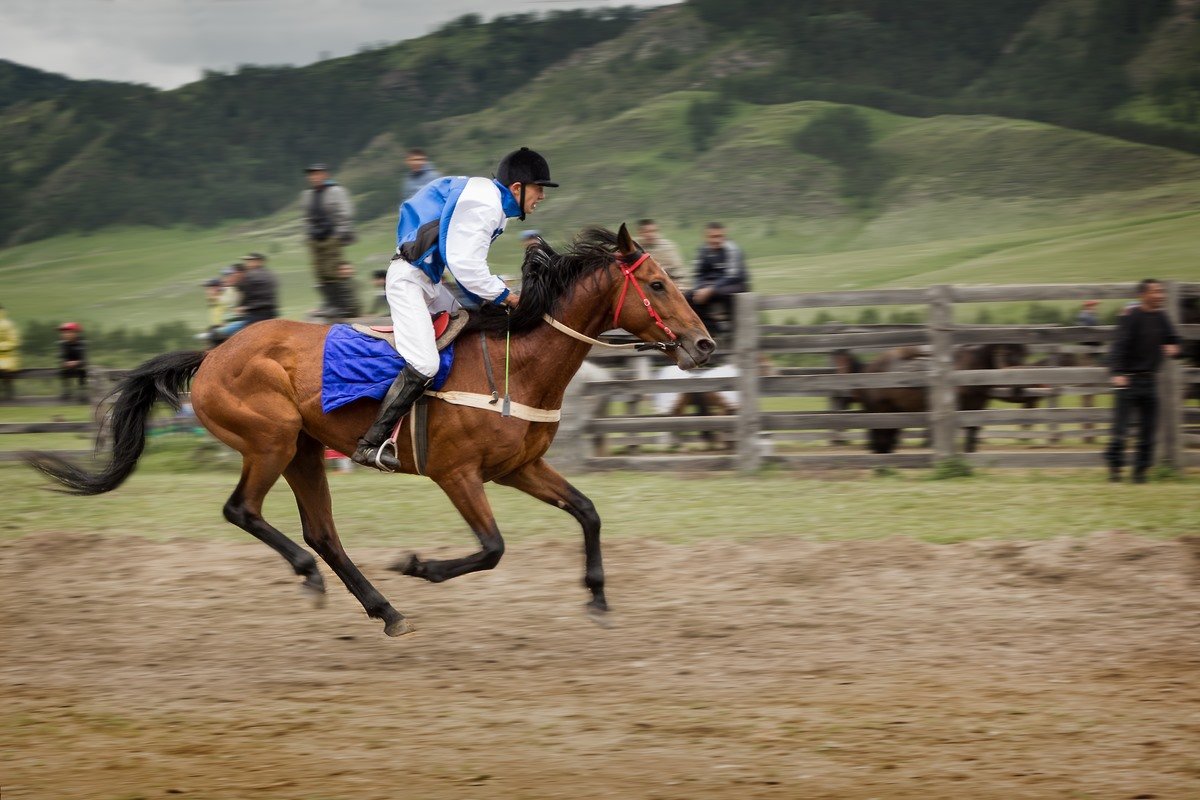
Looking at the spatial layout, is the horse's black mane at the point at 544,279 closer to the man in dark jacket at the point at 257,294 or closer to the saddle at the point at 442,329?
the saddle at the point at 442,329

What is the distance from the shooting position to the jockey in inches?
242

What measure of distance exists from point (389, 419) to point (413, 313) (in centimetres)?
57

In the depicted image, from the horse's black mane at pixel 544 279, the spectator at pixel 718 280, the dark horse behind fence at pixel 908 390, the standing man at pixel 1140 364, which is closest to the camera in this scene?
the horse's black mane at pixel 544 279

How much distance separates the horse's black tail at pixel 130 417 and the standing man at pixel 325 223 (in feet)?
16.6

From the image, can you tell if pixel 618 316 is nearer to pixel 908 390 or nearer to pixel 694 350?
pixel 694 350

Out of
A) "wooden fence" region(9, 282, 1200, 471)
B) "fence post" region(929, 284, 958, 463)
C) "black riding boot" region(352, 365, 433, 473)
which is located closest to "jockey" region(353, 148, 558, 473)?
"black riding boot" region(352, 365, 433, 473)

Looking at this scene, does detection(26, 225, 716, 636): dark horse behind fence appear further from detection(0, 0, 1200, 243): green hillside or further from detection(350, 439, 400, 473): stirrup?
detection(0, 0, 1200, 243): green hillside

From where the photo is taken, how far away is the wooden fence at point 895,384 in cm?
1121

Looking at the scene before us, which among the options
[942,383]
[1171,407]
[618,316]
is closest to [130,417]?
[618,316]

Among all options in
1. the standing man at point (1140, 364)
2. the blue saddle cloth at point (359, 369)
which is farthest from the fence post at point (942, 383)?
the blue saddle cloth at point (359, 369)

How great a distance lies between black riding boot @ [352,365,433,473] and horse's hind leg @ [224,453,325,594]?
536mm

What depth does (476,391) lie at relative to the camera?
20.9ft

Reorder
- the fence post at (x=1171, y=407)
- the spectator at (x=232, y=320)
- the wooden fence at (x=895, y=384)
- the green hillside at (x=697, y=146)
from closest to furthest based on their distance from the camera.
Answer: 1. the fence post at (x=1171, y=407)
2. the wooden fence at (x=895, y=384)
3. the spectator at (x=232, y=320)
4. the green hillside at (x=697, y=146)

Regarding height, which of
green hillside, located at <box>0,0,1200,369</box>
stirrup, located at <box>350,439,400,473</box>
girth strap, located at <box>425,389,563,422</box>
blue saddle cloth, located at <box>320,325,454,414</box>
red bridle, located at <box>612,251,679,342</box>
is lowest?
stirrup, located at <box>350,439,400,473</box>
